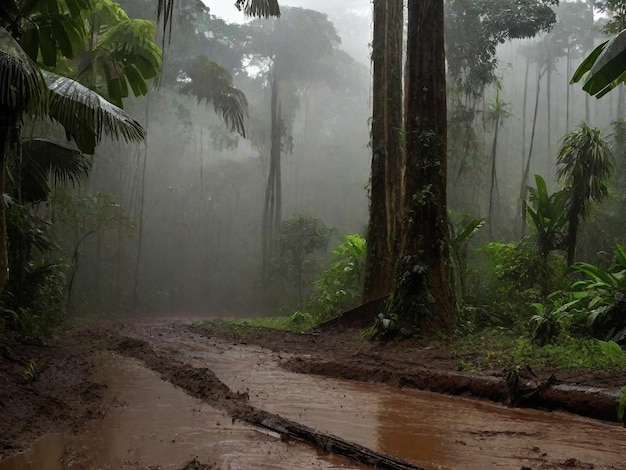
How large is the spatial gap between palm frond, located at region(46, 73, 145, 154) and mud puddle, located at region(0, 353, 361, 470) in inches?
108

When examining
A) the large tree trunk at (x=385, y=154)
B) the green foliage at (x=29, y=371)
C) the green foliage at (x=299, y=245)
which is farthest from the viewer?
the green foliage at (x=299, y=245)

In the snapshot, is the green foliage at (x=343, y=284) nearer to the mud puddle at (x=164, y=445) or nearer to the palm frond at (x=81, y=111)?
the palm frond at (x=81, y=111)

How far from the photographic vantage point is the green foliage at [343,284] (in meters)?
11.3

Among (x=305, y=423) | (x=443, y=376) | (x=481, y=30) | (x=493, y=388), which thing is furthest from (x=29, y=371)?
(x=481, y=30)

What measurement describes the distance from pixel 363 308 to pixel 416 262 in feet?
6.86

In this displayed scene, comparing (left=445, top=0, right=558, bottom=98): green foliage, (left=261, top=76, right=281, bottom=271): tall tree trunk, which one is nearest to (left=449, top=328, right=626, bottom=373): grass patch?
(left=445, top=0, right=558, bottom=98): green foliage

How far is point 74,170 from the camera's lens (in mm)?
8266

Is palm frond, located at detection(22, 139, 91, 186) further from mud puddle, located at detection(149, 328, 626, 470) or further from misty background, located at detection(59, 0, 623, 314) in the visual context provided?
misty background, located at detection(59, 0, 623, 314)

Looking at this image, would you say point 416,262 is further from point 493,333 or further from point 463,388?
point 463,388

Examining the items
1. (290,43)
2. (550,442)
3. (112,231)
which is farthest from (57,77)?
(290,43)

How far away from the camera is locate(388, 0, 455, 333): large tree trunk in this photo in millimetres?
6934

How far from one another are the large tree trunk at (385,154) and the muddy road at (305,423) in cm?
342

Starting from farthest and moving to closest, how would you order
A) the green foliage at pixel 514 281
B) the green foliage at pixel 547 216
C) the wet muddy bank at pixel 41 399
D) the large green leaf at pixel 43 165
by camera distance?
the green foliage at pixel 547 216
the green foliage at pixel 514 281
the large green leaf at pixel 43 165
the wet muddy bank at pixel 41 399

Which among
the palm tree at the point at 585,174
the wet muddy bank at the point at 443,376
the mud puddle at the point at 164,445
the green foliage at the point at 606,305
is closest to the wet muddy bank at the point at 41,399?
the mud puddle at the point at 164,445
